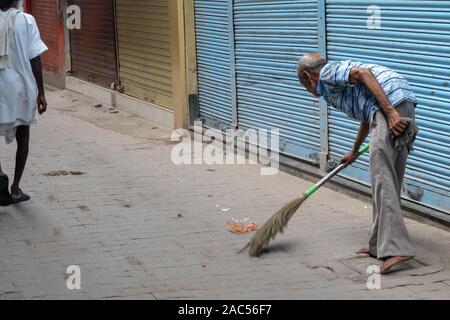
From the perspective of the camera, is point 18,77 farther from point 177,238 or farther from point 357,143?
point 357,143

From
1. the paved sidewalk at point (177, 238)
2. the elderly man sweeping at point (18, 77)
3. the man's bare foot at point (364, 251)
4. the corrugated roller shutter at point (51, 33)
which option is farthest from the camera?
the corrugated roller shutter at point (51, 33)

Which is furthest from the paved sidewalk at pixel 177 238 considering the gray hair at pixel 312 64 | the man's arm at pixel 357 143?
the gray hair at pixel 312 64

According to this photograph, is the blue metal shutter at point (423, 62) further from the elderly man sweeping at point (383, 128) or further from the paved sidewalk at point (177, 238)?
the elderly man sweeping at point (383, 128)

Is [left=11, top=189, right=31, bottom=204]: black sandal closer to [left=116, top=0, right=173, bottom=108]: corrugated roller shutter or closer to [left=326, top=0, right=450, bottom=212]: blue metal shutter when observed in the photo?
[left=326, top=0, right=450, bottom=212]: blue metal shutter

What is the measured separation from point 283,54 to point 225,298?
Result: 3.76 meters

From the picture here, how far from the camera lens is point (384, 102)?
16.5 feet

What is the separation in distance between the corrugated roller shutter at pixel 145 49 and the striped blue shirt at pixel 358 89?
17.7 feet

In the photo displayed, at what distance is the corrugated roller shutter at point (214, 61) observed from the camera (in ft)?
30.3

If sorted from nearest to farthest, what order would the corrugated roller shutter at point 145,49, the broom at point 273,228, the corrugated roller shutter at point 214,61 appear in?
the broom at point 273,228, the corrugated roller shutter at point 214,61, the corrugated roller shutter at point 145,49

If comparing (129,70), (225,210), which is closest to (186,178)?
(225,210)

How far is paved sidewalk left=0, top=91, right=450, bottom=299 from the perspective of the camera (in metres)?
5.01

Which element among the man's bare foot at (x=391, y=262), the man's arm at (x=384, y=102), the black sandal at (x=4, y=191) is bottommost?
the man's bare foot at (x=391, y=262)

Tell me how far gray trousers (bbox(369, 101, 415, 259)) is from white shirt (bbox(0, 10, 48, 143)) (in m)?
3.13

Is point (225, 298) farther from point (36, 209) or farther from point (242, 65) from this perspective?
point (242, 65)
